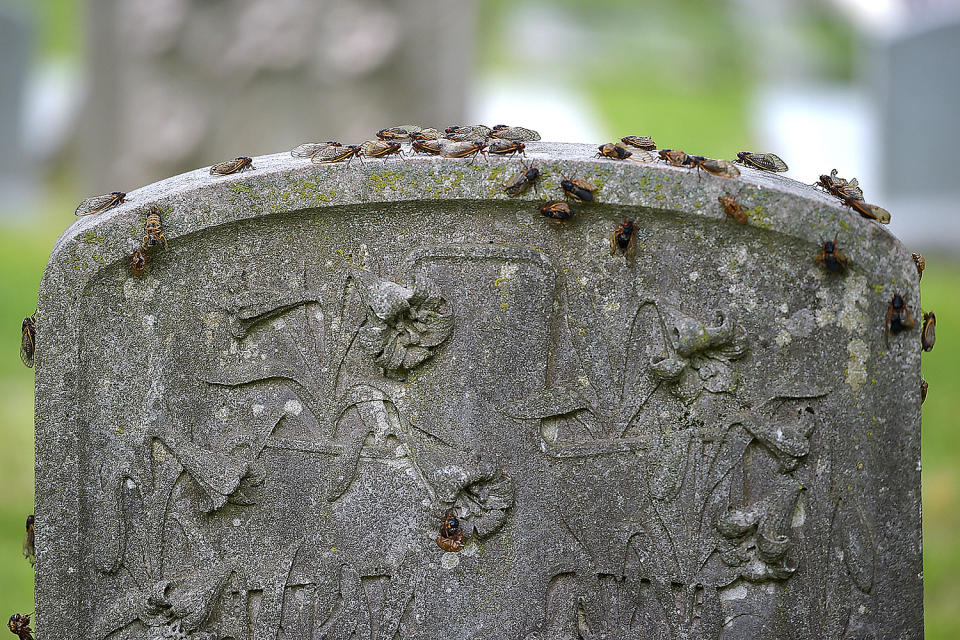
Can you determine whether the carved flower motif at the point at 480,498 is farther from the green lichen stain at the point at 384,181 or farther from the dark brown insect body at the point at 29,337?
the dark brown insect body at the point at 29,337

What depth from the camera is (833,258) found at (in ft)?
7.97

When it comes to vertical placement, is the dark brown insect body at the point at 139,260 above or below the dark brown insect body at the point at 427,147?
below

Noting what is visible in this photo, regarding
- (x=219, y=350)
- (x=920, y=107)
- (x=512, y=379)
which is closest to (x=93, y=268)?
(x=219, y=350)

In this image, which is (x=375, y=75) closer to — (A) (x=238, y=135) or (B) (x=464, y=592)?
(A) (x=238, y=135)

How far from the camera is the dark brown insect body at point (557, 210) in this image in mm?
2426

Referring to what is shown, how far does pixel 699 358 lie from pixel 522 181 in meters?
0.58

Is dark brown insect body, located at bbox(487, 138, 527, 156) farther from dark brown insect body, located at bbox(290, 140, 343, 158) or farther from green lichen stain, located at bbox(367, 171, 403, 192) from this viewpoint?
dark brown insect body, located at bbox(290, 140, 343, 158)

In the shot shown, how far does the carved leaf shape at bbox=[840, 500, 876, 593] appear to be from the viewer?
8.35 ft

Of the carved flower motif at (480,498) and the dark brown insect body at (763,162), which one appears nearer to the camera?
the carved flower motif at (480,498)

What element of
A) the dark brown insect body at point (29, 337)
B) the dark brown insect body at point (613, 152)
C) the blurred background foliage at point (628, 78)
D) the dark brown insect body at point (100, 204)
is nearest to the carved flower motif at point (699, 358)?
the dark brown insect body at point (613, 152)

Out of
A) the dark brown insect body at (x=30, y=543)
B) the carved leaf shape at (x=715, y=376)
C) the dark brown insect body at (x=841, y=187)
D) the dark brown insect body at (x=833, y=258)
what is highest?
the dark brown insect body at (x=841, y=187)

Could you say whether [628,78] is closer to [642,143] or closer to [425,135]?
[642,143]

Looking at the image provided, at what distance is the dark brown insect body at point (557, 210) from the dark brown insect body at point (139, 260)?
3.00ft

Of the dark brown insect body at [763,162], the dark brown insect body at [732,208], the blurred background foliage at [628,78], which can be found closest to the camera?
the dark brown insect body at [732,208]
